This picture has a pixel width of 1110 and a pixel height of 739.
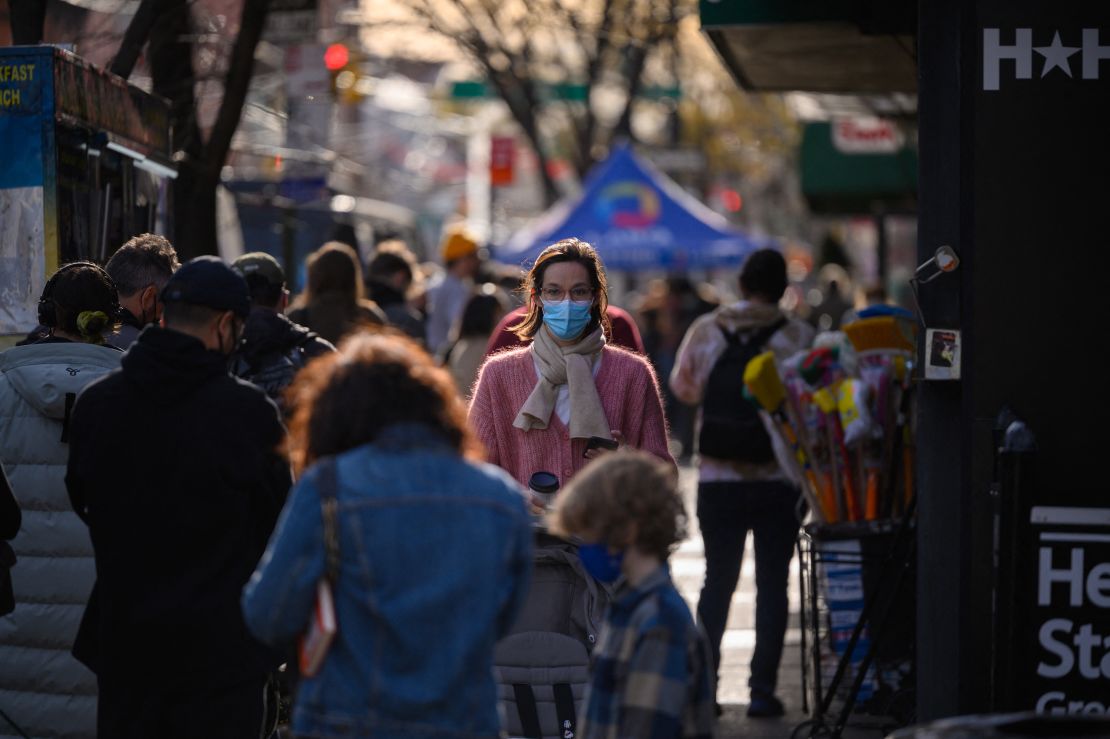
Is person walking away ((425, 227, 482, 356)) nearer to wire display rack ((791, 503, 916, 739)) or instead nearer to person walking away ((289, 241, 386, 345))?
person walking away ((289, 241, 386, 345))

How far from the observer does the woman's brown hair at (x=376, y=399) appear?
12.4 feet

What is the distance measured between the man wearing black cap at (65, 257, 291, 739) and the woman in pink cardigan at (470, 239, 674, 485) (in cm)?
154

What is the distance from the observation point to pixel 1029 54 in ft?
19.4

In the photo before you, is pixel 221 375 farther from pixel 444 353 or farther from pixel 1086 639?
pixel 444 353

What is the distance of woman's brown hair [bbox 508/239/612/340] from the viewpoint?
20.4 feet

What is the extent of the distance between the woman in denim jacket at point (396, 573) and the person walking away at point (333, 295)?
5.03 m

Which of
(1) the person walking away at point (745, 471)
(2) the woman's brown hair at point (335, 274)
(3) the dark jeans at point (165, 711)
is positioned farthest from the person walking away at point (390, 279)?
(3) the dark jeans at point (165, 711)

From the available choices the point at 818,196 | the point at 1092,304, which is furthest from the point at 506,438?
the point at 818,196

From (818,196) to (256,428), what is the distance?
1957cm

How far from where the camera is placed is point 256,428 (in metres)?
4.66

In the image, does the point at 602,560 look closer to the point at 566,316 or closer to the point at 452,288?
the point at 566,316

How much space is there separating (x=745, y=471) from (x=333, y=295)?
2.26 metres

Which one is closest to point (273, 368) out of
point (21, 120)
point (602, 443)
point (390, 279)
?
point (21, 120)

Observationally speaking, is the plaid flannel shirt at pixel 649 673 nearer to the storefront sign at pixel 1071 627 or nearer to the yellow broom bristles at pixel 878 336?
the storefront sign at pixel 1071 627
